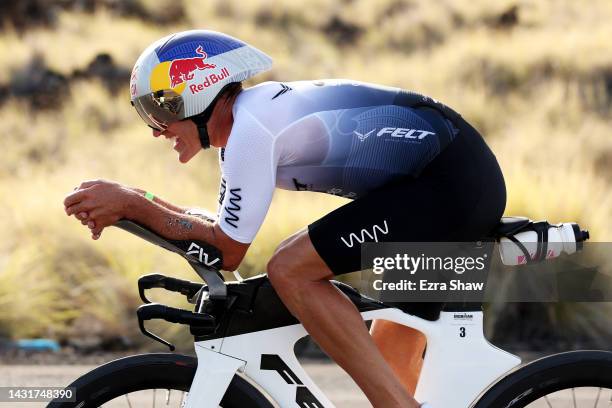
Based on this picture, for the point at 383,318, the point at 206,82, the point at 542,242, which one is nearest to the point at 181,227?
the point at 206,82

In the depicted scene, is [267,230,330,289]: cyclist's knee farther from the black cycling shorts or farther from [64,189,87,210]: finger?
[64,189,87,210]: finger

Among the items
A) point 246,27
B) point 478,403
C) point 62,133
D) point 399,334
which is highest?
point 246,27

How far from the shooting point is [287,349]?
3.68 m

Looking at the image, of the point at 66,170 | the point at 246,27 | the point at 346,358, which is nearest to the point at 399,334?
the point at 346,358

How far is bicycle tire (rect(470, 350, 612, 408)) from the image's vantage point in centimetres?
369

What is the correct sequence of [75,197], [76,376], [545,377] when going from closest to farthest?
1. [75,197]
2. [545,377]
3. [76,376]

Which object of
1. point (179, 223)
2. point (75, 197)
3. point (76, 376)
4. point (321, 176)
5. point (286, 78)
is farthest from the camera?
point (286, 78)

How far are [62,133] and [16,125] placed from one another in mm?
773

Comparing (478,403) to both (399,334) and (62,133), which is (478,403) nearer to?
(399,334)

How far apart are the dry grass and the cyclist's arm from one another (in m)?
4.00

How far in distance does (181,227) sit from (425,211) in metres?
0.73

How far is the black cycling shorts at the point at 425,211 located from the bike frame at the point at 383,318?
0.23 m

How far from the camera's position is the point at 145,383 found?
3.68m

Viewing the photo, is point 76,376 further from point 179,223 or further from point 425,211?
point 425,211
